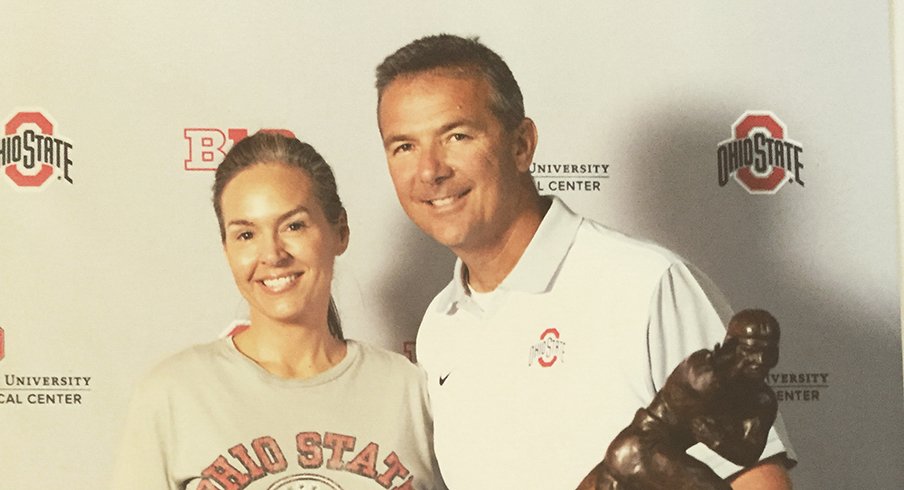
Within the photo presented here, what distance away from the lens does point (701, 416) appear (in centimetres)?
139

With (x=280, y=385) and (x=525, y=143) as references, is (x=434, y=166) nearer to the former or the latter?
(x=525, y=143)

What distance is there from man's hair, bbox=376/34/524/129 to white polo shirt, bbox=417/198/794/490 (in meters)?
0.17

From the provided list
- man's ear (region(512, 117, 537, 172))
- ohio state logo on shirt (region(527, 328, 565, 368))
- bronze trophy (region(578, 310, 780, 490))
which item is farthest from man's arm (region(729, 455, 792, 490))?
man's ear (region(512, 117, 537, 172))

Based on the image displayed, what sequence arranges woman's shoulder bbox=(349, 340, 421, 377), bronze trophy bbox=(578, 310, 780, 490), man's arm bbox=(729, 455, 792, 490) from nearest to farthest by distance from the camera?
bronze trophy bbox=(578, 310, 780, 490)
man's arm bbox=(729, 455, 792, 490)
woman's shoulder bbox=(349, 340, 421, 377)

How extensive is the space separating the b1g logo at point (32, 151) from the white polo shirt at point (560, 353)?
618 mm

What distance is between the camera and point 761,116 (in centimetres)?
175

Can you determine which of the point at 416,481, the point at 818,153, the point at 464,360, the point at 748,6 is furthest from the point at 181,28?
the point at 818,153

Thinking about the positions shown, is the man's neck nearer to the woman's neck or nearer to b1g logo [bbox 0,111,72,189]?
the woman's neck

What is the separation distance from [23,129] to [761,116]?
113 centimetres

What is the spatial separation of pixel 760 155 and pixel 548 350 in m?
0.48

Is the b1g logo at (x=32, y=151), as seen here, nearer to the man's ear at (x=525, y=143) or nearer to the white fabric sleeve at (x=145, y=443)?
the white fabric sleeve at (x=145, y=443)

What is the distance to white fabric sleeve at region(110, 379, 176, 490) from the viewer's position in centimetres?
158

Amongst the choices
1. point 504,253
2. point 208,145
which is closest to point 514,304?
point 504,253

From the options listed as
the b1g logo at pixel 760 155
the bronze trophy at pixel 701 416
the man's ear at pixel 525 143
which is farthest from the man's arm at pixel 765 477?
the man's ear at pixel 525 143
